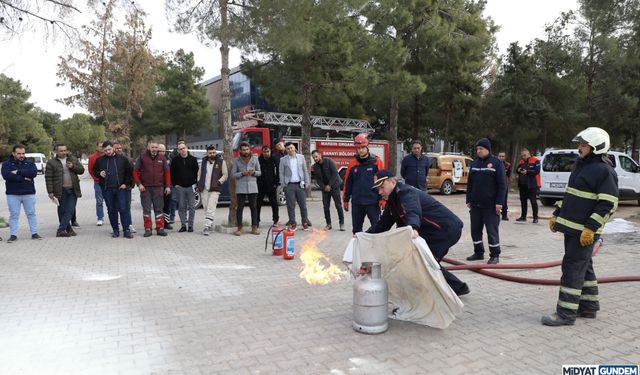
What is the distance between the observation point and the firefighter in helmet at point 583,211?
160 inches

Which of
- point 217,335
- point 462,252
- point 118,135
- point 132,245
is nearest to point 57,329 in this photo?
point 217,335

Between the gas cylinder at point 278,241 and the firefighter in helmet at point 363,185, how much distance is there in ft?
3.84

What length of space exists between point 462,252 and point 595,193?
3.77 m

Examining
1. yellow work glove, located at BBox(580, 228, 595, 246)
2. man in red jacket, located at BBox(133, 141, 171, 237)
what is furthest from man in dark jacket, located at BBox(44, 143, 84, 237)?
yellow work glove, located at BBox(580, 228, 595, 246)

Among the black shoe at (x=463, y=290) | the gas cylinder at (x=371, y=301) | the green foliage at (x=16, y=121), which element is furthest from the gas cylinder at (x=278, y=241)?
the green foliage at (x=16, y=121)

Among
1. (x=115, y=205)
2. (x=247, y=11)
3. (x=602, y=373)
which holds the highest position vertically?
Answer: (x=247, y=11)

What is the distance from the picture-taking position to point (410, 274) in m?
4.21

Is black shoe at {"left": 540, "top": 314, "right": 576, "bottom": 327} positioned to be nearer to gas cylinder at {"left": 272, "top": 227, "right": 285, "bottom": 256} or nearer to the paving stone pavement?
the paving stone pavement

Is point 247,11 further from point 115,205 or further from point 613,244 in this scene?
point 613,244

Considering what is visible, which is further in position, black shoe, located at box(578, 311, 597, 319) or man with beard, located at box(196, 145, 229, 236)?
man with beard, located at box(196, 145, 229, 236)

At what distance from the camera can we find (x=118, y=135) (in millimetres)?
21266

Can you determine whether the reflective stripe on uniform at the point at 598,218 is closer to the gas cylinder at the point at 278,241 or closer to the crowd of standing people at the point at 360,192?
the crowd of standing people at the point at 360,192

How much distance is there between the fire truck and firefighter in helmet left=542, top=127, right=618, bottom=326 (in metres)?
10.6

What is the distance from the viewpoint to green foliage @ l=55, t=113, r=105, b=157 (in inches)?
2537
